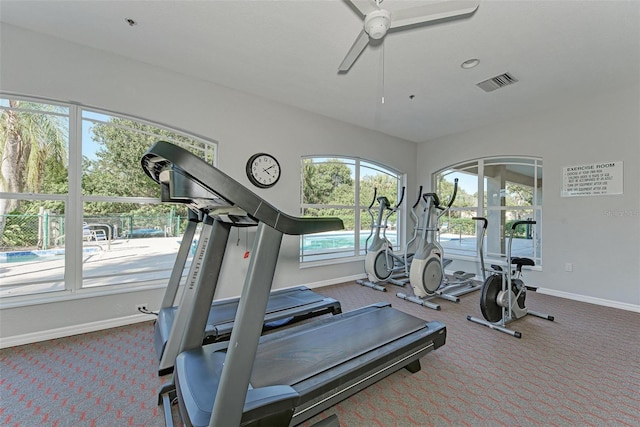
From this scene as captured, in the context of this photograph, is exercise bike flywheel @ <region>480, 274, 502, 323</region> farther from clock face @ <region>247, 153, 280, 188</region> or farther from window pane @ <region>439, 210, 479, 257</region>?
clock face @ <region>247, 153, 280, 188</region>

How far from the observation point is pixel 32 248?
2.78 m

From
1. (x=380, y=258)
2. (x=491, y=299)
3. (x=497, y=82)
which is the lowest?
(x=491, y=299)

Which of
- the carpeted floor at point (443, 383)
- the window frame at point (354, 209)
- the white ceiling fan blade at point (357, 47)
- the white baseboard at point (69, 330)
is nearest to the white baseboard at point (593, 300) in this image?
the carpeted floor at point (443, 383)

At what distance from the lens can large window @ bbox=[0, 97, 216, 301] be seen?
106 inches

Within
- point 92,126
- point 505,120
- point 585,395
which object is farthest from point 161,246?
point 505,120

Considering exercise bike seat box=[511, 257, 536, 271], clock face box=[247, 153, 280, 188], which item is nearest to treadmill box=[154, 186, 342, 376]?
clock face box=[247, 153, 280, 188]

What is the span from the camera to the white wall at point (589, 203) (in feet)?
11.9

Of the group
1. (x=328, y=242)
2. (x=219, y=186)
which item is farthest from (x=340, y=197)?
(x=219, y=186)

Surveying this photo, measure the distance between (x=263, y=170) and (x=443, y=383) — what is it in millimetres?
3318

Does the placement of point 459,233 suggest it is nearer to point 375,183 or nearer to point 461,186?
point 461,186

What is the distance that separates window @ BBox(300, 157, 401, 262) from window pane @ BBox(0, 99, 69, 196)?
120 inches

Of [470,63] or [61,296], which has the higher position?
[470,63]

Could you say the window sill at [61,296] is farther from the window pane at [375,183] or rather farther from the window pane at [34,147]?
the window pane at [375,183]

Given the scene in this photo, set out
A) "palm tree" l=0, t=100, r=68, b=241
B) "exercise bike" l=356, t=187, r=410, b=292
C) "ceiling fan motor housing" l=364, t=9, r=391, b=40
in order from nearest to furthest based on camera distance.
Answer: "ceiling fan motor housing" l=364, t=9, r=391, b=40 → "palm tree" l=0, t=100, r=68, b=241 → "exercise bike" l=356, t=187, r=410, b=292
